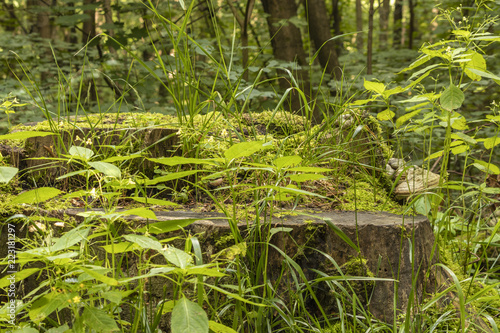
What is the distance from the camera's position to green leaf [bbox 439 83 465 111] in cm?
122

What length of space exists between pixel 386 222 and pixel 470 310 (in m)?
0.55

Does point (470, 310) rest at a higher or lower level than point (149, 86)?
lower

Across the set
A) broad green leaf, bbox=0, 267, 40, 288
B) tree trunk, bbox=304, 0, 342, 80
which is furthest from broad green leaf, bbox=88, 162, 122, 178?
tree trunk, bbox=304, 0, 342, 80

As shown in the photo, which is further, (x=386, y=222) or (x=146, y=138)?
(x=146, y=138)

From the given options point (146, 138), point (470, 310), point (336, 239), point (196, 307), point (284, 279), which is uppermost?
point (146, 138)

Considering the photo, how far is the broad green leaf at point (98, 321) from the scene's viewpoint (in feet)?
3.11

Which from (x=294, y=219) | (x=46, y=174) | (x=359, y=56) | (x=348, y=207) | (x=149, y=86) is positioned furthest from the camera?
(x=359, y=56)

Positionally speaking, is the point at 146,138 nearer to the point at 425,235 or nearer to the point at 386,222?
the point at 386,222

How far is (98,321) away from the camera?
961 mm

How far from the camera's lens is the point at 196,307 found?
911 millimetres

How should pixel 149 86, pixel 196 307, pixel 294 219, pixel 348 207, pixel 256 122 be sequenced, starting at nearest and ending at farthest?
pixel 196 307
pixel 294 219
pixel 348 207
pixel 256 122
pixel 149 86

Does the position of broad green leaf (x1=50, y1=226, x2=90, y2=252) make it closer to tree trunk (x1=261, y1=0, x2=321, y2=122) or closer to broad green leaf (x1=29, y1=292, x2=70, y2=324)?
broad green leaf (x1=29, y1=292, x2=70, y2=324)

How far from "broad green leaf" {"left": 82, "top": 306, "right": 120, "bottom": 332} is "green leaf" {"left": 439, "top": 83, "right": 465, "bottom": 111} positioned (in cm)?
117

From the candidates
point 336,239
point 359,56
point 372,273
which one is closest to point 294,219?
point 336,239
